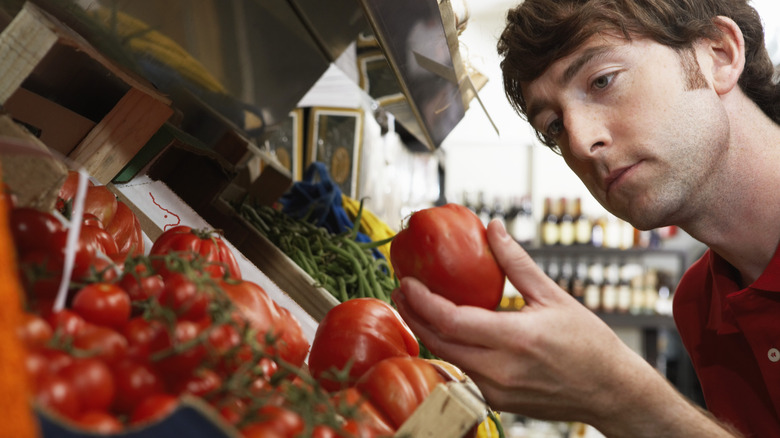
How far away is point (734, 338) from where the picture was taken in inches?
64.6

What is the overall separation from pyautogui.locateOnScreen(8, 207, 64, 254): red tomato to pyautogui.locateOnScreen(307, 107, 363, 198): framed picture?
2.53 metres

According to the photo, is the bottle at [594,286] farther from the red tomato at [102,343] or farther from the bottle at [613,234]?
the red tomato at [102,343]

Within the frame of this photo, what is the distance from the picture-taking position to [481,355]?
35.2 inches

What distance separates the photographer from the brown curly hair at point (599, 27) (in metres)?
1.45

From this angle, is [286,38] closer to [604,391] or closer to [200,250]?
[200,250]

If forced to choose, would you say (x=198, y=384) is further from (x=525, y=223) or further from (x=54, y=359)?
(x=525, y=223)

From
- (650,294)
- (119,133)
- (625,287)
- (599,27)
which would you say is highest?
(599,27)

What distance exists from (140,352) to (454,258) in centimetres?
48

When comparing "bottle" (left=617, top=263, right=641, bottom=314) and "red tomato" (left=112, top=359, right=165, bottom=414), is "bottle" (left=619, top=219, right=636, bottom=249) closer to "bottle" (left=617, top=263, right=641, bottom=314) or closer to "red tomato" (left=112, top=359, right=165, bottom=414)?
"bottle" (left=617, top=263, right=641, bottom=314)

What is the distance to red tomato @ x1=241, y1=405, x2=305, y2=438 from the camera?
0.51 m

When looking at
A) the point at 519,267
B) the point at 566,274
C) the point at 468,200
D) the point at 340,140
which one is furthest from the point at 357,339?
the point at 468,200

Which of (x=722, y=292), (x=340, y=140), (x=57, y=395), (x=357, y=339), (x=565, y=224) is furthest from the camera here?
(x=565, y=224)

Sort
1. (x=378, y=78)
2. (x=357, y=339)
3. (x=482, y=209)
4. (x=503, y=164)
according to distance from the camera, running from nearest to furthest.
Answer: (x=357, y=339)
(x=378, y=78)
(x=482, y=209)
(x=503, y=164)

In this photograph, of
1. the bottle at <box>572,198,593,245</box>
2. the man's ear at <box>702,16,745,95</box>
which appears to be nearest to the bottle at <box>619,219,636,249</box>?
the bottle at <box>572,198,593,245</box>
